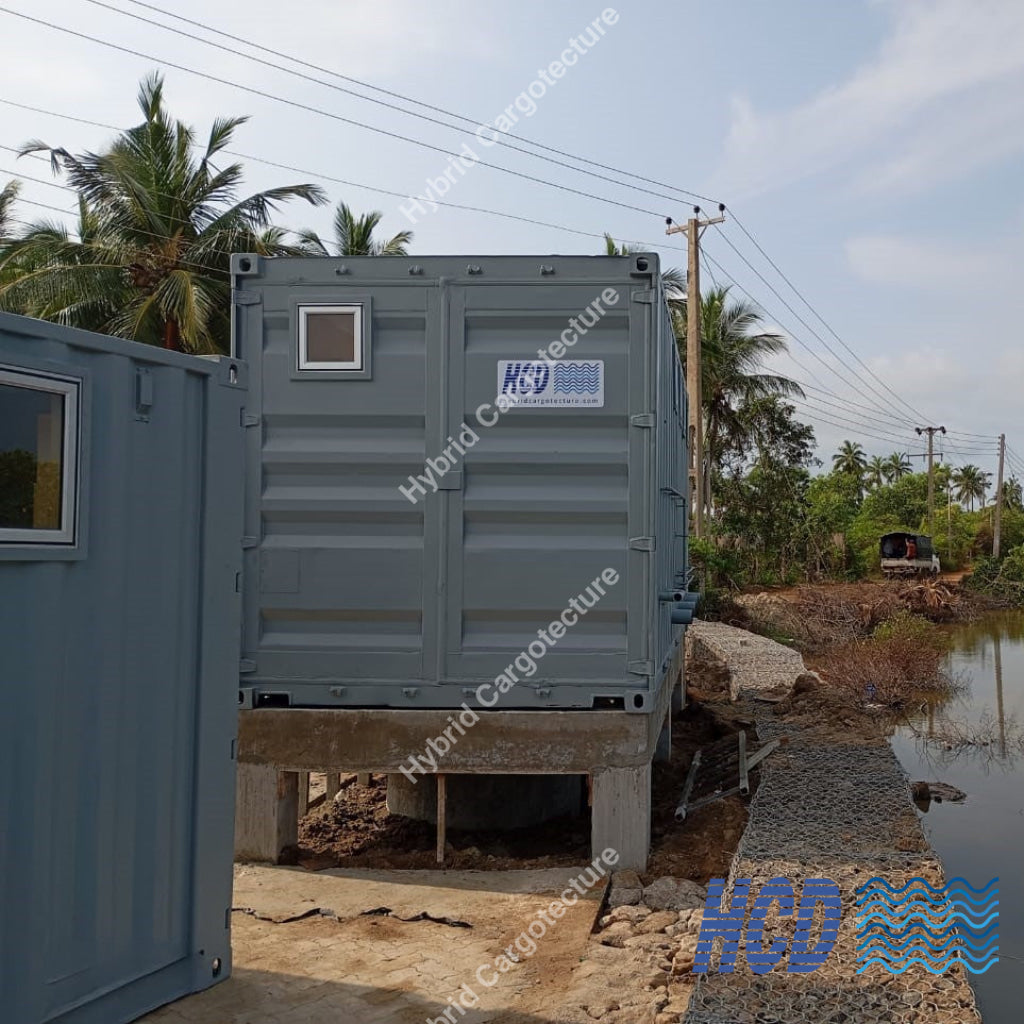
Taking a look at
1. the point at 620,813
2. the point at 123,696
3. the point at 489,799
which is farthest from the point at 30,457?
the point at 489,799

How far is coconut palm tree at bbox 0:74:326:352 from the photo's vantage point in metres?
18.2

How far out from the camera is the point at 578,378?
5629 mm

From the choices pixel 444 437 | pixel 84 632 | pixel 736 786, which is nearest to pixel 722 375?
pixel 736 786

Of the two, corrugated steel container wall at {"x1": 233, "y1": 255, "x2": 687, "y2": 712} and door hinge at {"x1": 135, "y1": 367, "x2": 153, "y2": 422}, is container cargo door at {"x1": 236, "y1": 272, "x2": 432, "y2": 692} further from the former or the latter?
door hinge at {"x1": 135, "y1": 367, "x2": 153, "y2": 422}

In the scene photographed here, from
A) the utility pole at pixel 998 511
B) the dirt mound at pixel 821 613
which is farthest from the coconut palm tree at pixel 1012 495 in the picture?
the dirt mound at pixel 821 613

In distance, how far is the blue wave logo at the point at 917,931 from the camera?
14.0ft

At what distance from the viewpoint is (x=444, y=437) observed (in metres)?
5.64

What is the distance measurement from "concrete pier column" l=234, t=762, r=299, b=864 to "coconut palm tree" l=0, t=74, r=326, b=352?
43.5 feet

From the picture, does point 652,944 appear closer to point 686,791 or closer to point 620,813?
point 620,813

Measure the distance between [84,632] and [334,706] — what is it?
2.32m

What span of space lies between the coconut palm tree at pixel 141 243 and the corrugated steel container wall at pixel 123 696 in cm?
1450

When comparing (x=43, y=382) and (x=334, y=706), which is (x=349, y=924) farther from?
(x=43, y=382)

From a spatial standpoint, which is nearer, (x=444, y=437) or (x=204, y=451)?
(x=204, y=451)

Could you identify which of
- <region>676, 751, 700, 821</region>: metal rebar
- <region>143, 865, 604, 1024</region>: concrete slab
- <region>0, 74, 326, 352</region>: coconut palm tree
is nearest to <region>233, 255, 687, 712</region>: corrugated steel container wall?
<region>143, 865, 604, 1024</region>: concrete slab
